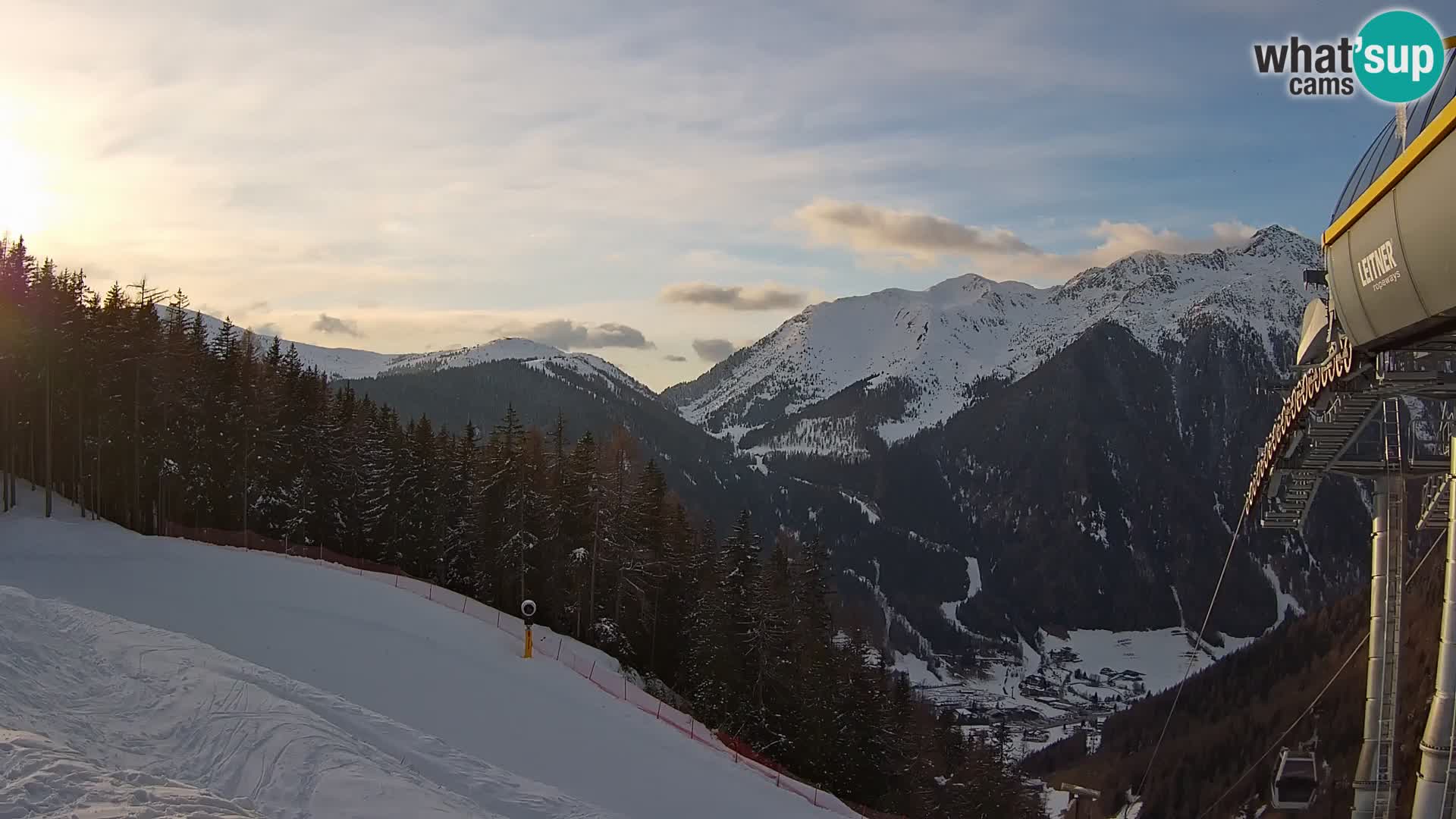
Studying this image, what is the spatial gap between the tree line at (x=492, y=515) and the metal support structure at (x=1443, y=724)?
30.9 metres

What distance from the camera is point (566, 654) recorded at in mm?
38000

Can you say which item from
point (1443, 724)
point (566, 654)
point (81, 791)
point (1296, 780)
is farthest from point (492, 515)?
point (1443, 724)

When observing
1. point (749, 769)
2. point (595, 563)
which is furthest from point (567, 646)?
point (749, 769)

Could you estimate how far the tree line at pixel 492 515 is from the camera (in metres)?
43.0

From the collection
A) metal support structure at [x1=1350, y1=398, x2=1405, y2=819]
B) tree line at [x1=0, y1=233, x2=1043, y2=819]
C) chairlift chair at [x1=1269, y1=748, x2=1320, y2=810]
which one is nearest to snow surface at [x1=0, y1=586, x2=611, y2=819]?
chairlift chair at [x1=1269, y1=748, x2=1320, y2=810]

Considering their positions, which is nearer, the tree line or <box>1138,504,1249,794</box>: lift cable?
<box>1138,504,1249,794</box>: lift cable

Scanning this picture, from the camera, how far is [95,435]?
47.5 m

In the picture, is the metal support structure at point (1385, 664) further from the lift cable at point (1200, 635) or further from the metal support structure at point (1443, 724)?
the metal support structure at point (1443, 724)

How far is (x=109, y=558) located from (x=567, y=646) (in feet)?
54.0

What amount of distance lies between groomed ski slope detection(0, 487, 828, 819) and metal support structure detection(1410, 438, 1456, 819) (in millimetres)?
11479

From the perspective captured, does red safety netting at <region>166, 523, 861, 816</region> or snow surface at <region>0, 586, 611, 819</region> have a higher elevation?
snow surface at <region>0, 586, 611, 819</region>

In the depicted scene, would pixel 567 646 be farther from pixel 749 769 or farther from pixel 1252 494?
pixel 1252 494

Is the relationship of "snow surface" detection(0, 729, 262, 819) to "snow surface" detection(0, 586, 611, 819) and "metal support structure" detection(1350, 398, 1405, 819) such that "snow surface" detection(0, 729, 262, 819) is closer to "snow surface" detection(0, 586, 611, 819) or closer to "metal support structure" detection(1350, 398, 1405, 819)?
"snow surface" detection(0, 586, 611, 819)

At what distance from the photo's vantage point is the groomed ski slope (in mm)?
13797
